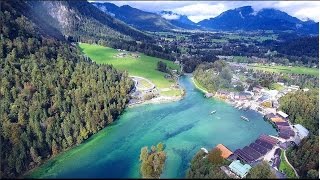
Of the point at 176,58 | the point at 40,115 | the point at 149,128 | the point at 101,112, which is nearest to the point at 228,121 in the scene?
the point at 149,128

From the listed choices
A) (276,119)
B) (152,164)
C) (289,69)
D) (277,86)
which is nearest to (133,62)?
(277,86)

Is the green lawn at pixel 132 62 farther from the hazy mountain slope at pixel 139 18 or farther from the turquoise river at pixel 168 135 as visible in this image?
the hazy mountain slope at pixel 139 18

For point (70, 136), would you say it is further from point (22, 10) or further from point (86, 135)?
point (22, 10)

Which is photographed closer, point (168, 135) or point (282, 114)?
point (168, 135)

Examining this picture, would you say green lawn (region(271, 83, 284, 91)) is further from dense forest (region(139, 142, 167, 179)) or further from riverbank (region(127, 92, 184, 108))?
dense forest (region(139, 142, 167, 179))

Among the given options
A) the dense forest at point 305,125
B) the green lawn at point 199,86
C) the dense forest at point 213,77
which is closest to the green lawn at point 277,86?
the dense forest at point 213,77

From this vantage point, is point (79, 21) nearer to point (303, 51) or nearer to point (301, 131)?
point (303, 51)
